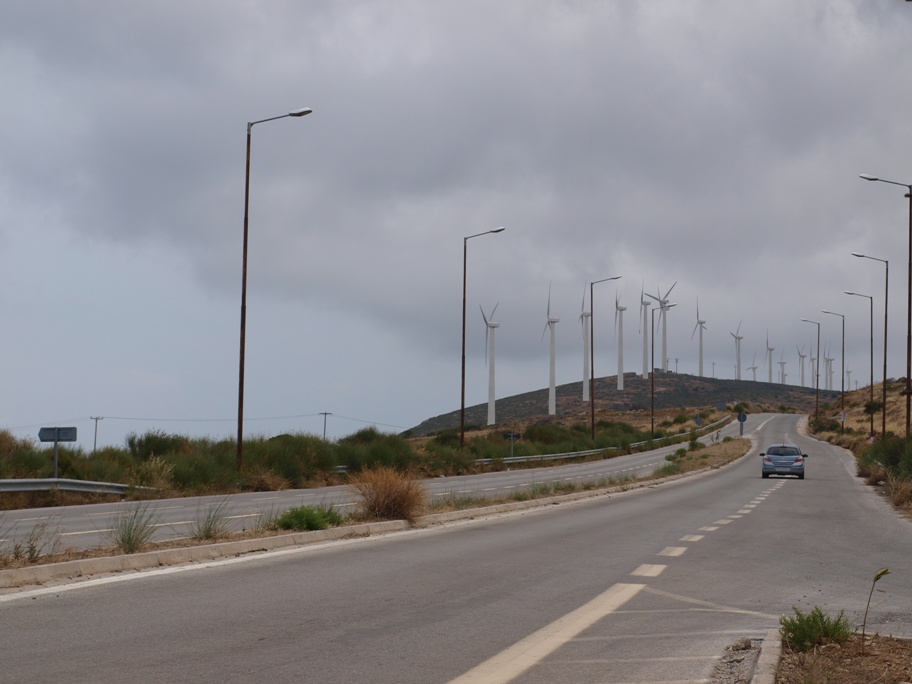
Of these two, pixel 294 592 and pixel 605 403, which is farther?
pixel 605 403

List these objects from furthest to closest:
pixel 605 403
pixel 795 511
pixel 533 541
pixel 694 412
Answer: pixel 605 403, pixel 694 412, pixel 795 511, pixel 533 541

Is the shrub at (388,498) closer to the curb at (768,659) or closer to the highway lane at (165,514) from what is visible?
the highway lane at (165,514)

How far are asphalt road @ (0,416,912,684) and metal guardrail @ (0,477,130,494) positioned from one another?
37.2 feet

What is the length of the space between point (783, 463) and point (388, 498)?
31445 millimetres

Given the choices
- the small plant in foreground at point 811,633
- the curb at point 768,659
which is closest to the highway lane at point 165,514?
the curb at point 768,659

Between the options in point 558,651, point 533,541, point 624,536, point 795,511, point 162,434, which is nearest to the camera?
point 558,651

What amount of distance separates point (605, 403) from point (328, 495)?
16919 cm

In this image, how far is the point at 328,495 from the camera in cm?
2838

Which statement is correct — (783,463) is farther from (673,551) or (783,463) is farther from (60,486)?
(673,551)

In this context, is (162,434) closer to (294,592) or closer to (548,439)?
(294,592)

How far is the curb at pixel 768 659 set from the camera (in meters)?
6.27

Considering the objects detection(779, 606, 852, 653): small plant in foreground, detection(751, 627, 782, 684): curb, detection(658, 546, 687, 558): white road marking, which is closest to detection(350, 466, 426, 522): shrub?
detection(658, 546, 687, 558): white road marking

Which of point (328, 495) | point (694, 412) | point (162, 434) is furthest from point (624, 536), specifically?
point (694, 412)

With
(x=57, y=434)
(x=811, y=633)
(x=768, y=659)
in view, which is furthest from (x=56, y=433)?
(x=768, y=659)
